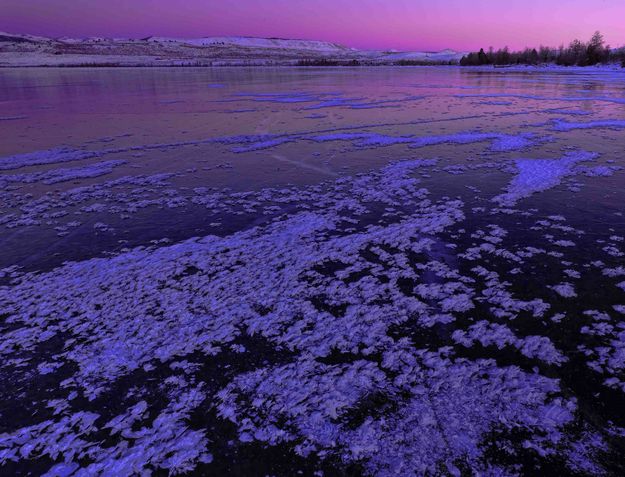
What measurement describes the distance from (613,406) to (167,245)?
17.9ft

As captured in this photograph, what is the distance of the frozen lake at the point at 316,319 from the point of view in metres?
2.91

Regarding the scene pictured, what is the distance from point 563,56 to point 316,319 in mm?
87635

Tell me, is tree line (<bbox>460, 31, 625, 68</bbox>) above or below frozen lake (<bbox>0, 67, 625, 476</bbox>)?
above

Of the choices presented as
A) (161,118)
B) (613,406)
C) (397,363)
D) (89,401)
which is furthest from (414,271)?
(161,118)

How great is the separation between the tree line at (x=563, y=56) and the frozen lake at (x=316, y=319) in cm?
6607

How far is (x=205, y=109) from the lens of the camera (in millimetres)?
20359

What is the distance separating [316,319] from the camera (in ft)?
13.9

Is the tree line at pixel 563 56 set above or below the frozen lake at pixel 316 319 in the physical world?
above

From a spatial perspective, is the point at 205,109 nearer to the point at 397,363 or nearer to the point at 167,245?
the point at 167,245

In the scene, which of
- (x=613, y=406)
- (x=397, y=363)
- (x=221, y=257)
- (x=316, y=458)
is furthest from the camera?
(x=221, y=257)

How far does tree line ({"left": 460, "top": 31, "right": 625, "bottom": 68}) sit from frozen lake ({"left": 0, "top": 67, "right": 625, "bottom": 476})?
217ft

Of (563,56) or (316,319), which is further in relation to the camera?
(563,56)

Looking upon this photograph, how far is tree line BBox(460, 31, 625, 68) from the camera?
210ft

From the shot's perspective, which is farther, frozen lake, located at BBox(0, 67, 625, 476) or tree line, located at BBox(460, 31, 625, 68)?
tree line, located at BBox(460, 31, 625, 68)
